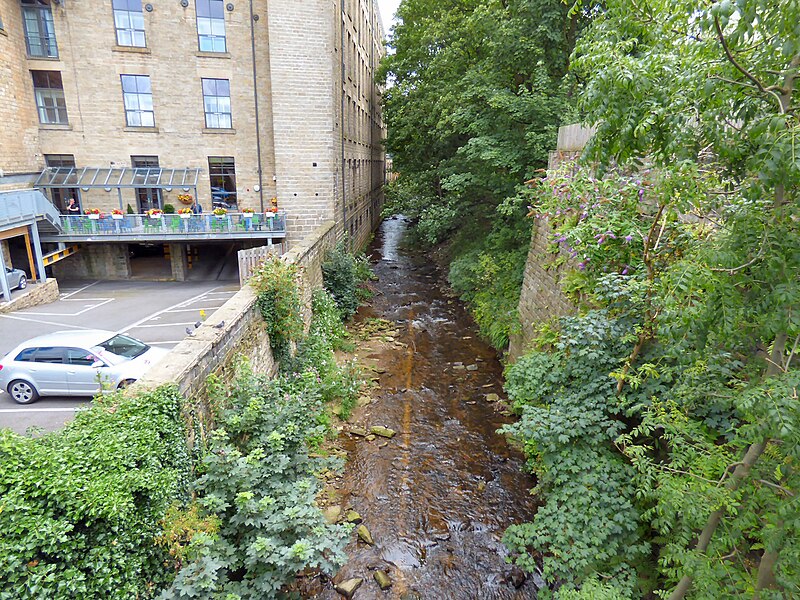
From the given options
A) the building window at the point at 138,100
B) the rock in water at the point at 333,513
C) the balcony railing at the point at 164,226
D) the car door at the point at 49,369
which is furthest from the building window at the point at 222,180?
the rock in water at the point at 333,513

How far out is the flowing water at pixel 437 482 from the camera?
293 inches

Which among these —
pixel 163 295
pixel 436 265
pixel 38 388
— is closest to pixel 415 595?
pixel 38 388

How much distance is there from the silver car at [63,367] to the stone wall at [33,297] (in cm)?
748

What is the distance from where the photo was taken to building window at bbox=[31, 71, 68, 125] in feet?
65.0

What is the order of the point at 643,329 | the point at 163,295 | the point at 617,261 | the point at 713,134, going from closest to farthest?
the point at 713,134 < the point at 643,329 < the point at 617,261 < the point at 163,295

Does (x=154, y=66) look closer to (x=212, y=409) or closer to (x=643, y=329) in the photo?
(x=212, y=409)

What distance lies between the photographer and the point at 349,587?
714cm

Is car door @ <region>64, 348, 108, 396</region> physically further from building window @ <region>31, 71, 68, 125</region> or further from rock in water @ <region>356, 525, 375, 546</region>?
building window @ <region>31, 71, 68, 125</region>

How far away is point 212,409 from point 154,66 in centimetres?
1929

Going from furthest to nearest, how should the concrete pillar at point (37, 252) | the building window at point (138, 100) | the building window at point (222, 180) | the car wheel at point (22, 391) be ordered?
1. the building window at point (222, 180)
2. the building window at point (138, 100)
3. the concrete pillar at point (37, 252)
4. the car wheel at point (22, 391)

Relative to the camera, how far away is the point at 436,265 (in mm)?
27828

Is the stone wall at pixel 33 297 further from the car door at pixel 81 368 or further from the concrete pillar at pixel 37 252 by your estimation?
the car door at pixel 81 368

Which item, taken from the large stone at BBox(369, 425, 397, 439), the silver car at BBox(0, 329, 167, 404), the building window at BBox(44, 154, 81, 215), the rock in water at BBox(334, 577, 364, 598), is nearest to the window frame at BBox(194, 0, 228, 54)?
the building window at BBox(44, 154, 81, 215)

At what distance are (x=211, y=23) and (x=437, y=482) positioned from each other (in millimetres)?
21148
